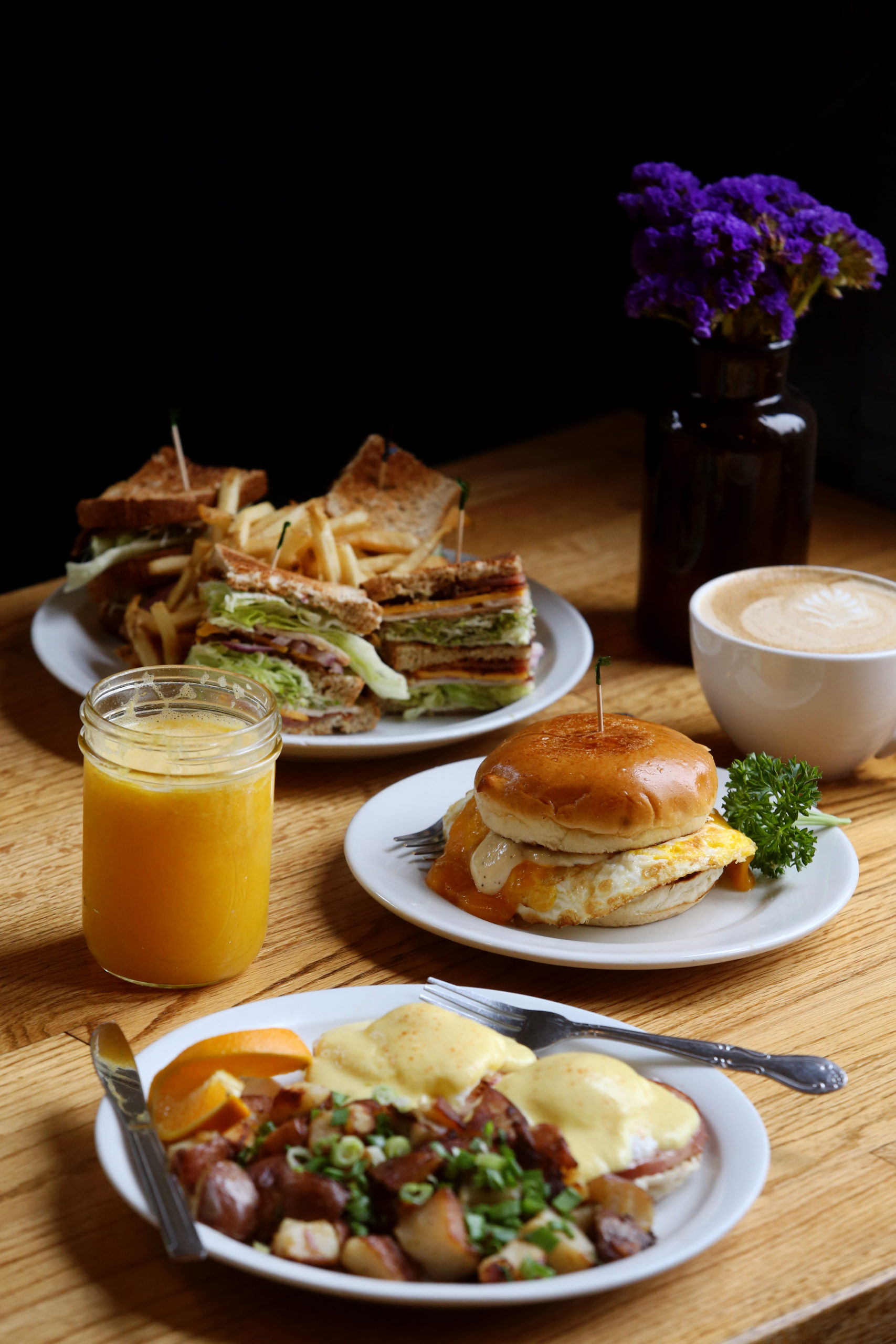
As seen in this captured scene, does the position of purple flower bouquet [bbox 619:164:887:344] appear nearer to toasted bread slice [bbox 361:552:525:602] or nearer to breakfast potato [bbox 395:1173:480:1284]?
toasted bread slice [bbox 361:552:525:602]

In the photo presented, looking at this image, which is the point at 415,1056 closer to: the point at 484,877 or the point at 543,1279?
the point at 543,1279

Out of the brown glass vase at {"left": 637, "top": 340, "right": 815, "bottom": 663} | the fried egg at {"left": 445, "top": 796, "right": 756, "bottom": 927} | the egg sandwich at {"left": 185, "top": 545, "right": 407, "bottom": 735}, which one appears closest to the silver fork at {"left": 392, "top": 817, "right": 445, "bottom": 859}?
the fried egg at {"left": 445, "top": 796, "right": 756, "bottom": 927}

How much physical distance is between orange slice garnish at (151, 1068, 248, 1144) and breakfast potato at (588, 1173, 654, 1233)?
338 millimetres

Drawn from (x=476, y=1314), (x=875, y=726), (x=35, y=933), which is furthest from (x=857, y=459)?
(x=476, y=1314)

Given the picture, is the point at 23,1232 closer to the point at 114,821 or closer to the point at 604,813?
the point at 114,821

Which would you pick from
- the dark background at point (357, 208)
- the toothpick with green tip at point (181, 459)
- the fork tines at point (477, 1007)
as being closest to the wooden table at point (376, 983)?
the fork tines at point (477, 1007)

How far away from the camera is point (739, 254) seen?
7.65 feet

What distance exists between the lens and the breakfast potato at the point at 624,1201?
48.4 inches

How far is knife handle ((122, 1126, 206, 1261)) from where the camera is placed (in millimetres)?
1167

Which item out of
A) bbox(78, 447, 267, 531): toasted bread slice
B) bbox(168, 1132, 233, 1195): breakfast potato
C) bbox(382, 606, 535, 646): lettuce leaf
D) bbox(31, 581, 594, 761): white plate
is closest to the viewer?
bbox(168, 1132, 233, 1195): breakfast potato

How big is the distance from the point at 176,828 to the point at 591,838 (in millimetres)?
500

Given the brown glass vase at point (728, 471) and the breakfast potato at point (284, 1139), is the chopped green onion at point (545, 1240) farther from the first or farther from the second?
the brown glass vase at point (728, 471)

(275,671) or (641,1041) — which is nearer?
(641,1041)

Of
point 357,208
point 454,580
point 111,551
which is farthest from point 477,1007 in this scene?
point 357,208
